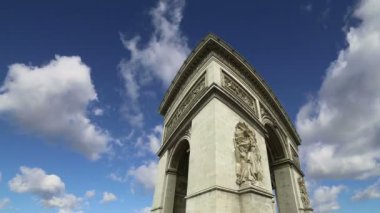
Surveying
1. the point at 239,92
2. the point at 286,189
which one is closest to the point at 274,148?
the point at 286,189

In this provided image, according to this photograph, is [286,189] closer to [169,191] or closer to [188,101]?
[169,191]

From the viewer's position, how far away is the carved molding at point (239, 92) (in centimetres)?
1324

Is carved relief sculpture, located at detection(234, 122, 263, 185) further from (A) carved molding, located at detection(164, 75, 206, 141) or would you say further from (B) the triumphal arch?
(A) carved molding, located at detection(164, 75, 206, 141)

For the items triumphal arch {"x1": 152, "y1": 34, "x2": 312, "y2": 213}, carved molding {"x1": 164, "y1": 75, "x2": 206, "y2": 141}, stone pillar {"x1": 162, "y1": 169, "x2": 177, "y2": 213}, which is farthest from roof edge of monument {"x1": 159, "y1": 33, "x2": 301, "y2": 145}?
stone pillar {"x1": 162, "y1": 169, "x2": 177, "y2": 213}

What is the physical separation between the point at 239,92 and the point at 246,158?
4.96 meters

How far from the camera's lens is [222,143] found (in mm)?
10250

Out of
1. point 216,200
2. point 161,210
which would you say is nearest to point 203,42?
point 216,200

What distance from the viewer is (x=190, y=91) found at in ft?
49.6

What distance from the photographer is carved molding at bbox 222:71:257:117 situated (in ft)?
43.4

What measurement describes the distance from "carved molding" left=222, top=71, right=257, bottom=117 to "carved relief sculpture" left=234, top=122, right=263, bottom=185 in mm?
2248

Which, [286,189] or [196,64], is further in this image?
[286,189]

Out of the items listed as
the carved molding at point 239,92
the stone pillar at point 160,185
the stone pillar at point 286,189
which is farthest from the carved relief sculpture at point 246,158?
the stone pillar at point 286,189

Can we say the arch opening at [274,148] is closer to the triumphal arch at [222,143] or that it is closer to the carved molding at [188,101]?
the triumphal arch at [222,143]

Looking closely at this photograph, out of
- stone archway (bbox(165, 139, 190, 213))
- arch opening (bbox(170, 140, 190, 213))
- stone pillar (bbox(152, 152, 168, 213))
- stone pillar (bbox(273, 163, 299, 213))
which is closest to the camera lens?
stone pillar (bbox(152, 152, 168, 213))
